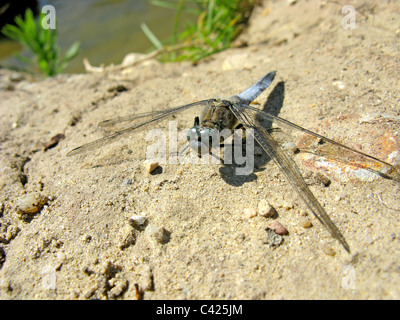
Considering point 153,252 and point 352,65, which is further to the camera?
point 352,65

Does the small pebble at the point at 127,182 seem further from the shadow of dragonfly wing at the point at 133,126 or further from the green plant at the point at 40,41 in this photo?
the green plant at the point at 40,41

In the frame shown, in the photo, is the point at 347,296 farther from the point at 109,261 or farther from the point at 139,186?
the point at 139,186

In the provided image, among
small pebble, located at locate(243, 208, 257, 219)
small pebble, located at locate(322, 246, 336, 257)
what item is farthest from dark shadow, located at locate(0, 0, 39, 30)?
small pebble, located at locate(322, 246, 336, 257)

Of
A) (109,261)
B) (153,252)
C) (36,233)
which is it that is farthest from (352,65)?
(36,233)

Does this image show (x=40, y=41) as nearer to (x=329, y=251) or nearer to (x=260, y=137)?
(x=260, y=137)

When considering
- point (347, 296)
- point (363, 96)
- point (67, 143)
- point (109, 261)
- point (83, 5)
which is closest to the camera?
point (347, 296)

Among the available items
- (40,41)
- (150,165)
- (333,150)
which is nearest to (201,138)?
(150,165)
